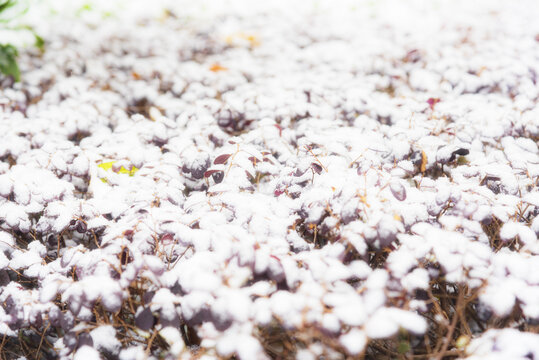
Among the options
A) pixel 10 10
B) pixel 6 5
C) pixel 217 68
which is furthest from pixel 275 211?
pixel 10 10

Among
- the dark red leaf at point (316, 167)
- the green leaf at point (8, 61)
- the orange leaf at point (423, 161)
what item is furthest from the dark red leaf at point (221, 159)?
the green leaf at point (8, 61)

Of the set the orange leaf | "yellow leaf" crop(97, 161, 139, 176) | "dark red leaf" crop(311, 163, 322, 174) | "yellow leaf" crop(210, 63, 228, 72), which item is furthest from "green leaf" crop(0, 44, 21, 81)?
the orange leaf

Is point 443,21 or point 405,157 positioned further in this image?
point 443,21

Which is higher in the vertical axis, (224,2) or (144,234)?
(224,2)

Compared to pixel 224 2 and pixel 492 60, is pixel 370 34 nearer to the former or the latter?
pixel 492 60

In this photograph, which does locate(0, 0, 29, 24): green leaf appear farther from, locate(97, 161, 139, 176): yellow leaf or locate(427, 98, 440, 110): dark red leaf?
locate(427, 98, 440, 110): dark red leaf

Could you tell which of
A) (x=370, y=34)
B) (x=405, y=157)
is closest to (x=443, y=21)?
(x=370, y=34)

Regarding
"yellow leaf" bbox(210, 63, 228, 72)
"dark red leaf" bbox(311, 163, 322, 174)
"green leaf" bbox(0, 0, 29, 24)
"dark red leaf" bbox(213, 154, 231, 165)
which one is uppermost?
"green leaf" bbox(0, 0, 29, 24)

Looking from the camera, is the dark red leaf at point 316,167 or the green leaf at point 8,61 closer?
the dark red leaf at point 316,167

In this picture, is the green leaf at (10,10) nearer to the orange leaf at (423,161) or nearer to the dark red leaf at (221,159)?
the dark red leaf at (221,159)
